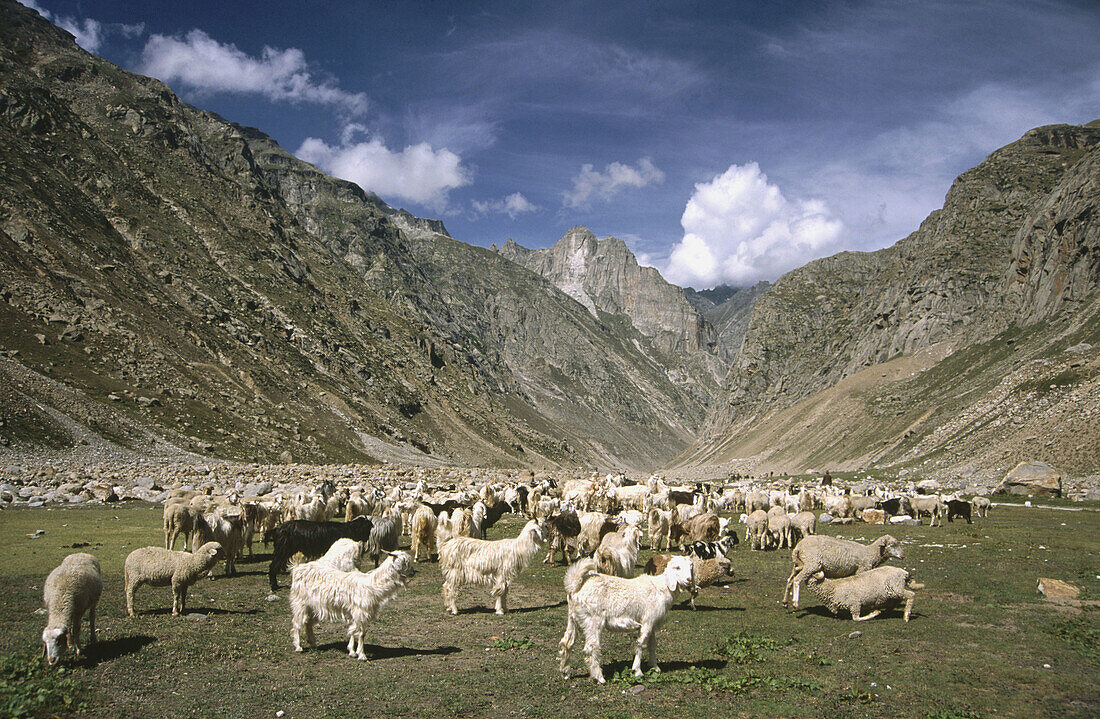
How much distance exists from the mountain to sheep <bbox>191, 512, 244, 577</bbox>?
47557 mm

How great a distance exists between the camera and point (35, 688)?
8617 mm

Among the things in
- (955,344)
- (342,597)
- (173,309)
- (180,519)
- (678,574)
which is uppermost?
(173,309)

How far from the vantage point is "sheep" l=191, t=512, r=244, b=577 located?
56.5 feet

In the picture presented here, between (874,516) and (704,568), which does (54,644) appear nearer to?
(704,568)

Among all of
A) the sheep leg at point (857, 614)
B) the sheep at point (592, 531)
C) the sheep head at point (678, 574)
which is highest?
the sheep head at point (678, 574)

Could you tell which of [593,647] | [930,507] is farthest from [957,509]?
[593,647]

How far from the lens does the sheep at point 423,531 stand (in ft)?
68.6

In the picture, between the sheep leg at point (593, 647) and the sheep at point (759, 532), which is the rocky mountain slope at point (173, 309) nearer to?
the sheep at point (759, 532)

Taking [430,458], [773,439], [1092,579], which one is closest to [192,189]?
[430,458]

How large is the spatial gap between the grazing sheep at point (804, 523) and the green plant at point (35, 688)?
2077 cm

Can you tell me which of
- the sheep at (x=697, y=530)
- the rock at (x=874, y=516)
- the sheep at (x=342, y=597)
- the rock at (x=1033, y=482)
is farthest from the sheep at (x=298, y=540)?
the rock at (x=1033, y=482)

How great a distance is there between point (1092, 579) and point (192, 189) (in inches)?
5279

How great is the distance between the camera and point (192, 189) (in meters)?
118

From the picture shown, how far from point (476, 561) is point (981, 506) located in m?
26.8
